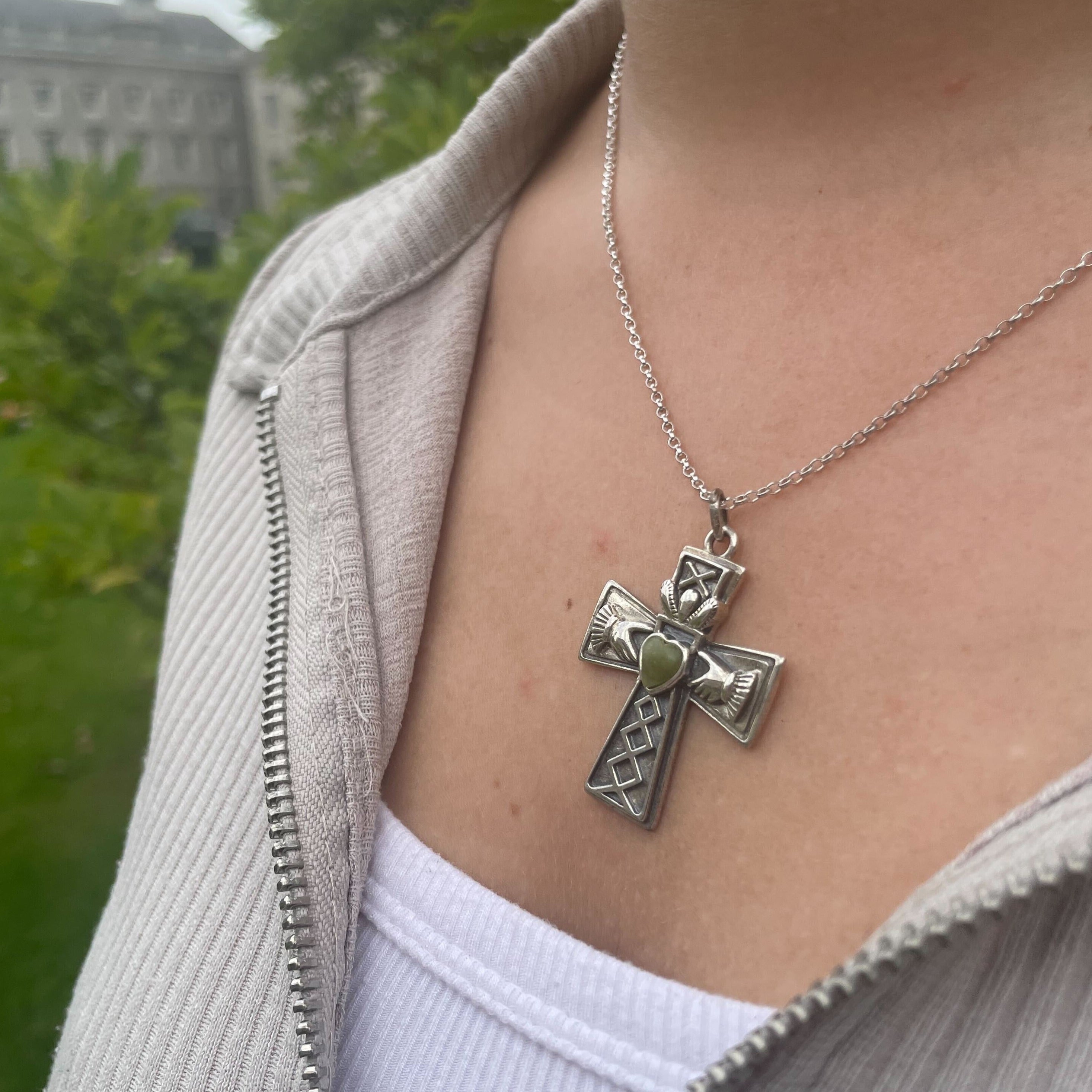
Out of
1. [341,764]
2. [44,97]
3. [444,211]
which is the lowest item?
[341,764]

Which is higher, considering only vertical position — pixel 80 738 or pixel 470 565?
pixel 470 565

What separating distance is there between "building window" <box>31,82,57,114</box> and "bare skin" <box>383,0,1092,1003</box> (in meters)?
2.65

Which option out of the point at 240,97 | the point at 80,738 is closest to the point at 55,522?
the point at 80,738

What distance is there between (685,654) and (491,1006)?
325mm

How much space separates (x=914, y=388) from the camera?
2.61ft

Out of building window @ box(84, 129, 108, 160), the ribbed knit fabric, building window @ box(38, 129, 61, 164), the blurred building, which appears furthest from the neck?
the blurred building

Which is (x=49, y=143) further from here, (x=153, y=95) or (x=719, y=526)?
(x=719, y=526)

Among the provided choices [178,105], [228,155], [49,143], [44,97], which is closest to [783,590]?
[49,143]

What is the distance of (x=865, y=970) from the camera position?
1.82 feet

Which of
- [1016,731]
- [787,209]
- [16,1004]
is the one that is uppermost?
[787,209]

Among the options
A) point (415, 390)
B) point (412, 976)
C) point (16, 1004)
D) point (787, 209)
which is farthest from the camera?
point (16, 1004)

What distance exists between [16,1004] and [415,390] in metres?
2.39

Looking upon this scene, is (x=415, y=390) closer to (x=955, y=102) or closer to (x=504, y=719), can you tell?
(x=504, y=719)

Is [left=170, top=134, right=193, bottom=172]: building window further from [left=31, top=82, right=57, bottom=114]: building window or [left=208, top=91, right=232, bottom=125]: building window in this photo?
[left=31, top=82, right=57, bottom=114]: building window
